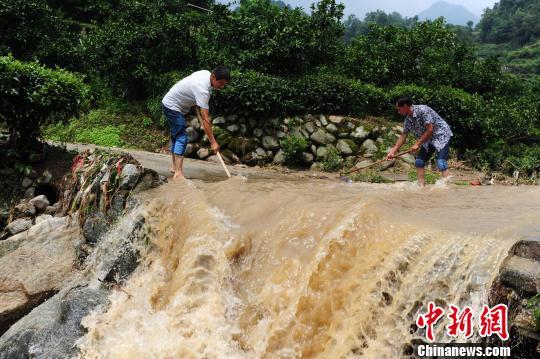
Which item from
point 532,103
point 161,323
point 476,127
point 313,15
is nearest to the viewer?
point 161,323

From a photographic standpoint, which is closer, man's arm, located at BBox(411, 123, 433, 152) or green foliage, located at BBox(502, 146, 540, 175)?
man's arm, located at BBox(411, 123, 433, 152)

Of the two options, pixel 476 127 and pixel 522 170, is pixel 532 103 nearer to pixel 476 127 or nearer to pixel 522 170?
pixel 476 127

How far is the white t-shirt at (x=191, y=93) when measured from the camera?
6.16 meters

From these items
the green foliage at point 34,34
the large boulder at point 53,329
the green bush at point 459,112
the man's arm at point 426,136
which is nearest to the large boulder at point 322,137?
the green bush at point 459,112

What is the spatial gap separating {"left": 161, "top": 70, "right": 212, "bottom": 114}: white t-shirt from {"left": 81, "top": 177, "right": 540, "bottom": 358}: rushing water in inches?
64.5

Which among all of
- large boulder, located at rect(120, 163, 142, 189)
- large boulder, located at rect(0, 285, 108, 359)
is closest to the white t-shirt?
large boulder, located at rect(120, 163, 142, 189)

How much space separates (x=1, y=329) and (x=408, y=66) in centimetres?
1276

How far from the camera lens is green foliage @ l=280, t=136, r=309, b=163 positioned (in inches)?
393

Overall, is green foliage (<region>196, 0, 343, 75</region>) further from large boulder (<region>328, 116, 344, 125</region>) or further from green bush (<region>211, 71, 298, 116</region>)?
large boulder (<region>328, 116, 344, 125</region>)

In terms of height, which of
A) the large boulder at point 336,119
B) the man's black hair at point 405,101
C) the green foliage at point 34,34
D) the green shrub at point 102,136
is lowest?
the green shrub at point 102,136

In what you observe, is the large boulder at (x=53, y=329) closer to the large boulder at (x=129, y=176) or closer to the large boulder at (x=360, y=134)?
the large boulder at (x=129, y=176)

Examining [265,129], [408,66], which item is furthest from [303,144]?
A: [408,66]

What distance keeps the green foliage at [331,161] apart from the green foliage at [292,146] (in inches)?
21.1

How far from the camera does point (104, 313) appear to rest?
448 cm
